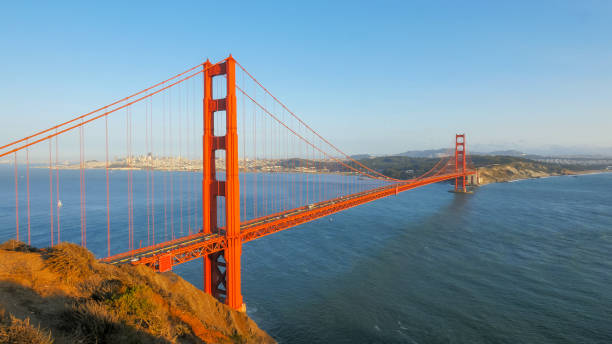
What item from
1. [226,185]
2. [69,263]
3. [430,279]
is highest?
[226,185]

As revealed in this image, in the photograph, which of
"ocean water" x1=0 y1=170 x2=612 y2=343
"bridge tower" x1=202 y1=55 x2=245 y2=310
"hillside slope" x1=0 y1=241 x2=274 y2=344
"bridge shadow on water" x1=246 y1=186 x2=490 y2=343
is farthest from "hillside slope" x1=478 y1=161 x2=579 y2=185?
"hillside slope" x1=0 y1=241 x2=274 y2=344

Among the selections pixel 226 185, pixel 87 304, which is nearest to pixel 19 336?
pixel 87 304

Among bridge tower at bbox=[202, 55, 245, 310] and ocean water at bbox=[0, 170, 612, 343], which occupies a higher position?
bridge tower at bbox=[202, 55, 245, 310]

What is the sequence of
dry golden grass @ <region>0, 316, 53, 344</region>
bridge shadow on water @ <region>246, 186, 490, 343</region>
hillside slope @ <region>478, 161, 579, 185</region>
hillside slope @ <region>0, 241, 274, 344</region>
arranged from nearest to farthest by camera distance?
dry golden grass @ <region>0, 316, 53, 344</region> → hillside slope @ <region>0, 241, 274, 344</region> → bridge shadow on water @ <region>246, 186, 490, 343</region> → hillside slope @ <region>478, 161, 579, 185</region>

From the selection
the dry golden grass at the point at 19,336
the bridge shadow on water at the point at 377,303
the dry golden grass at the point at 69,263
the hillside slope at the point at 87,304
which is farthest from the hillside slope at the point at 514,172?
the dry golden grass at the point at 19,336

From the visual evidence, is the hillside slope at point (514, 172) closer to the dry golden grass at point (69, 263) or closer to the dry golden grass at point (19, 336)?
the dry golden grass at point (69, 263)

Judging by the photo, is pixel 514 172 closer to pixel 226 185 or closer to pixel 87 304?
pixel 226 185

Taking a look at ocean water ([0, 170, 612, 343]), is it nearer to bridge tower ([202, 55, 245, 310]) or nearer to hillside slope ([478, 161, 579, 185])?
bridge tower ([202, 55, 245, 310])
